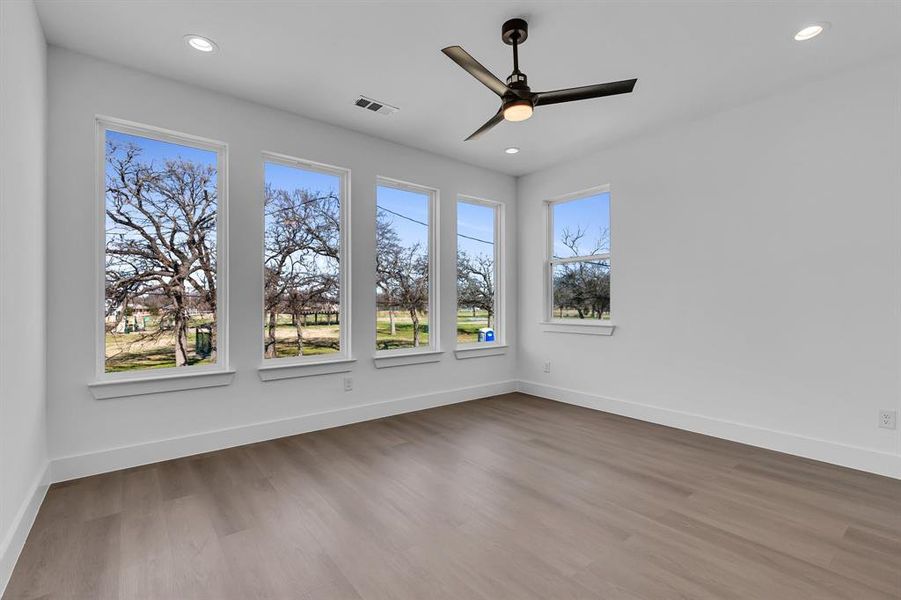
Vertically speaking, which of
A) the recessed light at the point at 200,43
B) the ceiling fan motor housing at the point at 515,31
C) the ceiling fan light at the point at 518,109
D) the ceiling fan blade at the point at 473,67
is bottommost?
the ceiling fan light at the point at 518,109

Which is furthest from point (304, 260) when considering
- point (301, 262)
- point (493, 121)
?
point (493, 121)

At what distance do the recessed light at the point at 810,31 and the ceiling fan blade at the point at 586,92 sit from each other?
43.9 inches

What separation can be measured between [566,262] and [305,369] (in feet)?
10.0

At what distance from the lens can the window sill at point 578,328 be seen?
4.42 m

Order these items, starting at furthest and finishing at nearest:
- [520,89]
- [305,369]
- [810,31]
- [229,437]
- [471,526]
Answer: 1. [305,369]
2. [229,437]
3. [810,31]
4. [520,89]
5. [471,526]

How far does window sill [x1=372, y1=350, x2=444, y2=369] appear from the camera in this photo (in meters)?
4.17

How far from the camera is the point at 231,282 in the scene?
11.1 feet

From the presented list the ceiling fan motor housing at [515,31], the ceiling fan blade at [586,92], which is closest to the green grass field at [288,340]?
the ceiling fan blade at [586,92]

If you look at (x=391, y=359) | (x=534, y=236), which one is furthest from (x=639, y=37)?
(x=391, y=359)

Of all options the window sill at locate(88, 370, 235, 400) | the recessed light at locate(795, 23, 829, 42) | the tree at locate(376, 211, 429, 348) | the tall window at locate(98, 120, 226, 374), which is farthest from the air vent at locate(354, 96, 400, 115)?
the recessed light at locate(795, 23, 829, 42)

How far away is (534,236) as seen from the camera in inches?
206

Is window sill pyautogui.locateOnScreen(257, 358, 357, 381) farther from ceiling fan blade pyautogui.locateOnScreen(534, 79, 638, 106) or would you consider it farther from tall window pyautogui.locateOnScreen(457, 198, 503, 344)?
ceiling fan blade pyautogui.locateOnScreen(534, 79, 638, 106)

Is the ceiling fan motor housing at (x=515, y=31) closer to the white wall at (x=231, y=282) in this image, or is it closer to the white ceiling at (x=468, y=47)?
the white ceiling at (x=468, y=47)

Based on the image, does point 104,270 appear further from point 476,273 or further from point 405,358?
point 476,273
